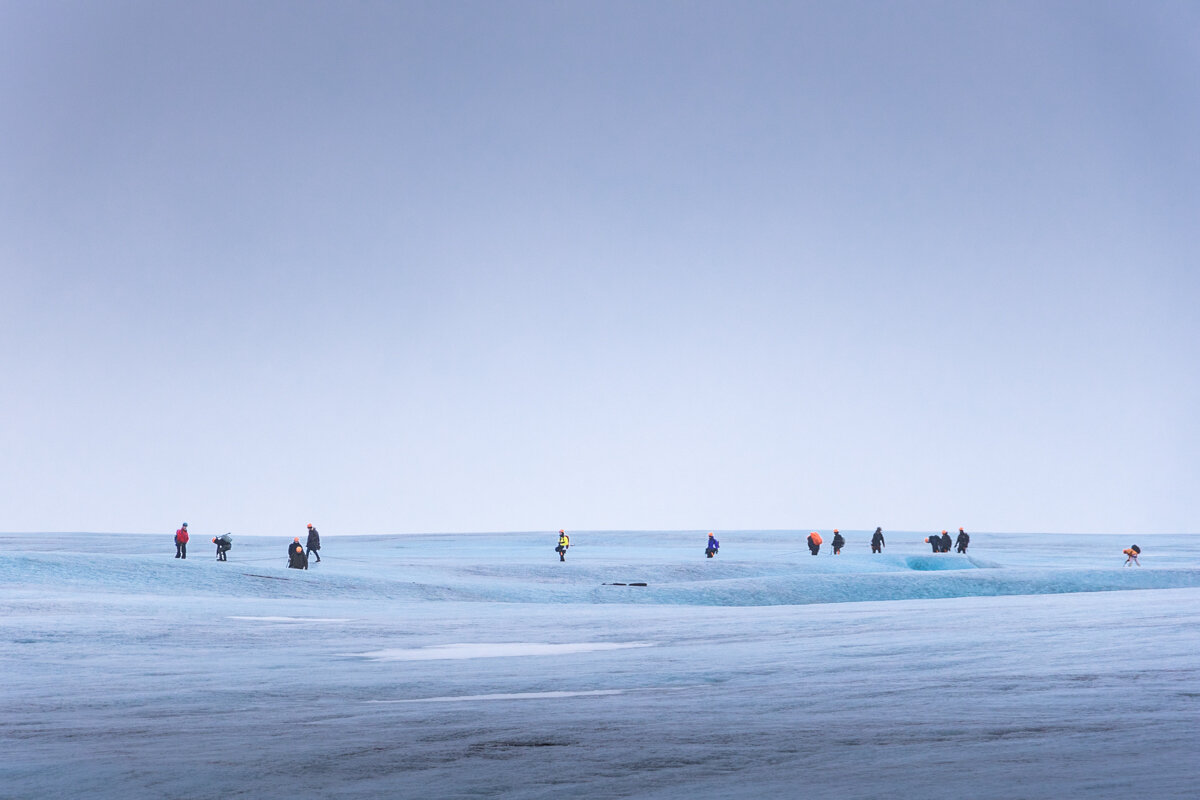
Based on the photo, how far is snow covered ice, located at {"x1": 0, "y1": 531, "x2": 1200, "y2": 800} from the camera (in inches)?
247

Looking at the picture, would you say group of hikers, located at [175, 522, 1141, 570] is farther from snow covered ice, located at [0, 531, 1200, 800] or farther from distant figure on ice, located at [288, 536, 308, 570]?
snow covered ice, located at [0, 531, 1200, 800]

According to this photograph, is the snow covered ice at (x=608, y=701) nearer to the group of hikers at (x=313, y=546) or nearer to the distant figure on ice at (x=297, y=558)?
the distant figure on ice at (x=297, y=558)

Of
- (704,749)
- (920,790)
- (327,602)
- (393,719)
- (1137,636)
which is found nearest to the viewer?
(920,790)

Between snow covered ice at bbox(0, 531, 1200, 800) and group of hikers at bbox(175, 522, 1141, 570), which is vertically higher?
group of hikers at bbox(175, 522, 1141, 570)

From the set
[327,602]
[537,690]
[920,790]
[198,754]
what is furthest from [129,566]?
[920,790]

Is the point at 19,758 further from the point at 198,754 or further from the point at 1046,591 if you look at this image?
the point at 1046,591

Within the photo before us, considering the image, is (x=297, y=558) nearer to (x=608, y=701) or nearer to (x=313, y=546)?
(x=313, y=546)

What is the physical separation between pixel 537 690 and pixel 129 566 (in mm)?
25889

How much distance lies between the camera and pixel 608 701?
379 inches

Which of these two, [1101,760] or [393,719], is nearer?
[1101,760]

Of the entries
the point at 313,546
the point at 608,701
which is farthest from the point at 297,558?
the point at 608,701

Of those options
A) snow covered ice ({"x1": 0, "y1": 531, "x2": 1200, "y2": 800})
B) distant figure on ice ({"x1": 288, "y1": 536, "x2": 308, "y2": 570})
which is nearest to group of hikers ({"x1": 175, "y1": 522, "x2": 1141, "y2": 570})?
distant figure on ice ({"x1": 288, "y1": 536, "x2": 308, "y2": 570})

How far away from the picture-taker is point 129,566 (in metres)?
33.0

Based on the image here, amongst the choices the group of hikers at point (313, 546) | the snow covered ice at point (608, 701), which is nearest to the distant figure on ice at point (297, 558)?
the group of hikers at point (313, 546)
